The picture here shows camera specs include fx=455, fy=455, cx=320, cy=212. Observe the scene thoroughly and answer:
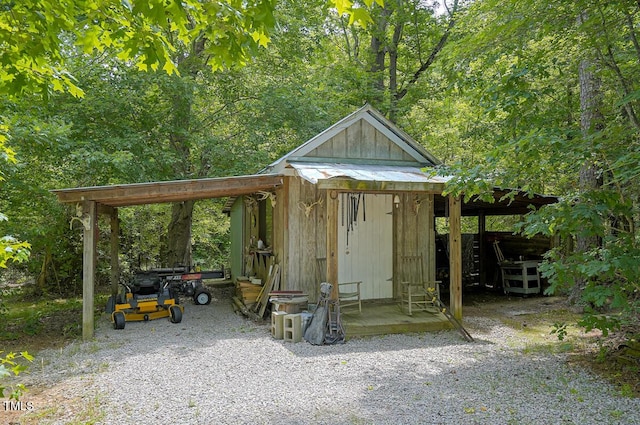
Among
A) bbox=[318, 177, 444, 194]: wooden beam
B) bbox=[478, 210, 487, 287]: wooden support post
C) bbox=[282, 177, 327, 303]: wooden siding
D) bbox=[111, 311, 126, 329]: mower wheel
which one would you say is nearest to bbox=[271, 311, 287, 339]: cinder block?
bbox=[282, 177, 327, 303]: wooden siding

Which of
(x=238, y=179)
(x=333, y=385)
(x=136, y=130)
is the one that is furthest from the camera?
(x=136, y=130)

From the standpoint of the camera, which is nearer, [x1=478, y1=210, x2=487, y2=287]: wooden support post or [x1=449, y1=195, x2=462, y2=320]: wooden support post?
[x1=449, y1=195, x2=462, y2=320]: wooden support post

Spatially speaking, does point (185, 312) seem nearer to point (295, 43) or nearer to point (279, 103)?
point (279, 103)

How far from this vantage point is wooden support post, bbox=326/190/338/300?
6.57 meters

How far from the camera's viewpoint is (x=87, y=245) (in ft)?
22.0

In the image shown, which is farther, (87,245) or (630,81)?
(87,245)

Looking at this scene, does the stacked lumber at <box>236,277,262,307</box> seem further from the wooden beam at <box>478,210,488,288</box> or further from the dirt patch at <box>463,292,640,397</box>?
the wooden beam at <box>478,210,488,288</box>

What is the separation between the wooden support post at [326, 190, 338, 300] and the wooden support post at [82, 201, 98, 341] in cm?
349

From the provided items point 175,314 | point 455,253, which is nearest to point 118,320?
point 175,314

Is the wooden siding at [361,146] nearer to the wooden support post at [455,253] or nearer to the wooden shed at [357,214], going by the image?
the wooden shed at [357,214]

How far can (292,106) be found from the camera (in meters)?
12.1

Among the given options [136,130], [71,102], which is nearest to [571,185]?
[136,130]

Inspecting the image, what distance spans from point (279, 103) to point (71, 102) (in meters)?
4.91

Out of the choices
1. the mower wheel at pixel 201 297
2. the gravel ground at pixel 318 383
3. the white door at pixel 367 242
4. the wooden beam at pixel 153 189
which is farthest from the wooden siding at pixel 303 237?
the mower wheel at pixel 201 297
